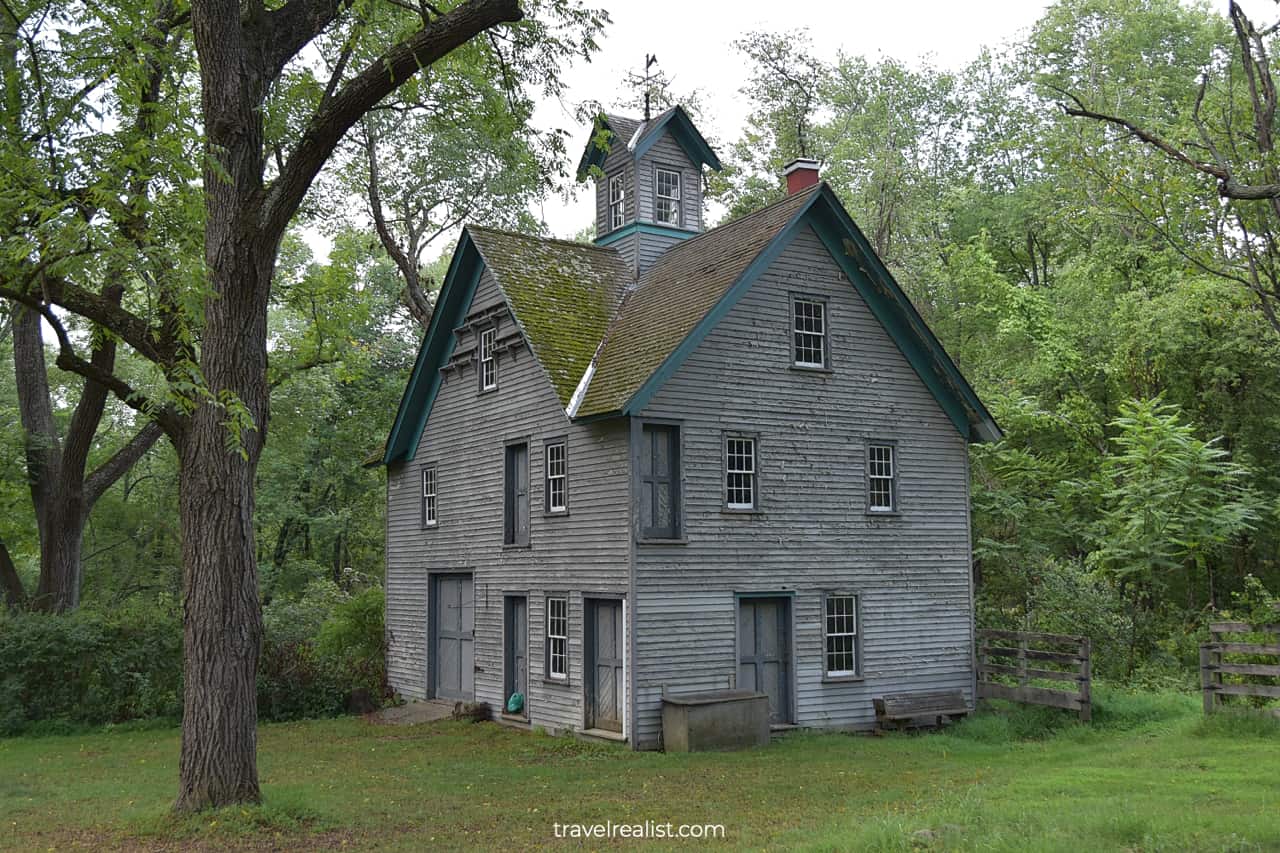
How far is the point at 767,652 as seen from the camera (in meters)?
18.9

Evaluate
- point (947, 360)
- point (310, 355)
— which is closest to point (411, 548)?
point (310, 355)

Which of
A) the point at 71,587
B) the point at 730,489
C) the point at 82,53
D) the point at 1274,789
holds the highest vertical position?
the point at 82,53

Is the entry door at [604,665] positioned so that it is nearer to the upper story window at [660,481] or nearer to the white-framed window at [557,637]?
the white-framed window at [557,637]

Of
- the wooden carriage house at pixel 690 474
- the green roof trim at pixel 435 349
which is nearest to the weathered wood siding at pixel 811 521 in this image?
the wooden carriage house at pixel 690 474

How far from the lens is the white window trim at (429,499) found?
23.9m

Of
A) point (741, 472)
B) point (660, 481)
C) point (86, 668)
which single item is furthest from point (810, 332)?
point (86, 668)

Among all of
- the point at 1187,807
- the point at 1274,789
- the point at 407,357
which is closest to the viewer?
the point at 1187,807

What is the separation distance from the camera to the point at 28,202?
40.1 feet

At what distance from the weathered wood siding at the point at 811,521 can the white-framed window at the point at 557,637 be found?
2.34 metres

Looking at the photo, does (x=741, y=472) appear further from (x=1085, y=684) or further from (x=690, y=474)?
(x=1085, y=684)

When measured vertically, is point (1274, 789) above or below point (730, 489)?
below

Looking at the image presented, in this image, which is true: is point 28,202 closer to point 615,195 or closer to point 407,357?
point 615,195

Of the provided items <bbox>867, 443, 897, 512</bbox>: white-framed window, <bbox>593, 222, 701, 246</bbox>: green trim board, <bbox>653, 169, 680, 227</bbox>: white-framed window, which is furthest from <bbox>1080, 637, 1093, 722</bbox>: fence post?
<bbox>653, 169, 680, 227</bbox>: white-framed window

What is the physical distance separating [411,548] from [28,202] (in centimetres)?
1339
